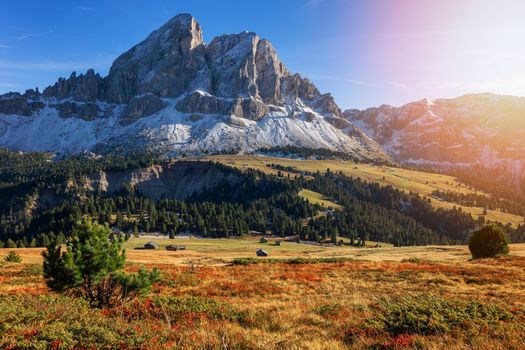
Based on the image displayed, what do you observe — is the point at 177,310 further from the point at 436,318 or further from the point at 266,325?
the point at 436,318

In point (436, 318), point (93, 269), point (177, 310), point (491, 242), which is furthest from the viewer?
point (491, 242)

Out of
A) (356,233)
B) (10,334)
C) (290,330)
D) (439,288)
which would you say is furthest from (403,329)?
(356,233)

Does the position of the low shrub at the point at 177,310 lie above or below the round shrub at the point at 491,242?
above

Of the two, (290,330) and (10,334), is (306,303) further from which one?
(10,334)

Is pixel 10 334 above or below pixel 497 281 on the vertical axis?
above

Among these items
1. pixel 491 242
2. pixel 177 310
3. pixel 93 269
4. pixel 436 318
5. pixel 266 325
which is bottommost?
pixel 491 242

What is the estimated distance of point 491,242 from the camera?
2192 inches

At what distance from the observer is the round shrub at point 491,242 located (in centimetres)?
5544

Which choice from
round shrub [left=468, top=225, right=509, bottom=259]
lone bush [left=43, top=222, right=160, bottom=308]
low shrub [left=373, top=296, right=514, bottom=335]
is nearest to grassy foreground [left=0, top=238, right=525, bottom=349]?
low shrub [left=373, top=296, right=514, bottom=335]

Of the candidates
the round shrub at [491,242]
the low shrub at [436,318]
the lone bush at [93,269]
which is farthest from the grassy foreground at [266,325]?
the round shrub at [491,242]

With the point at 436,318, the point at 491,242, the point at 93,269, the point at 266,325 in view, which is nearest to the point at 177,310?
the point at 266,325

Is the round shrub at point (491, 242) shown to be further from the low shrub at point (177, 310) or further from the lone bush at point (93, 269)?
the lone bush at point (93, 269)

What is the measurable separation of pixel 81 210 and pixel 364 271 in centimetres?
17461

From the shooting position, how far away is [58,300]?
1800 centimetres
